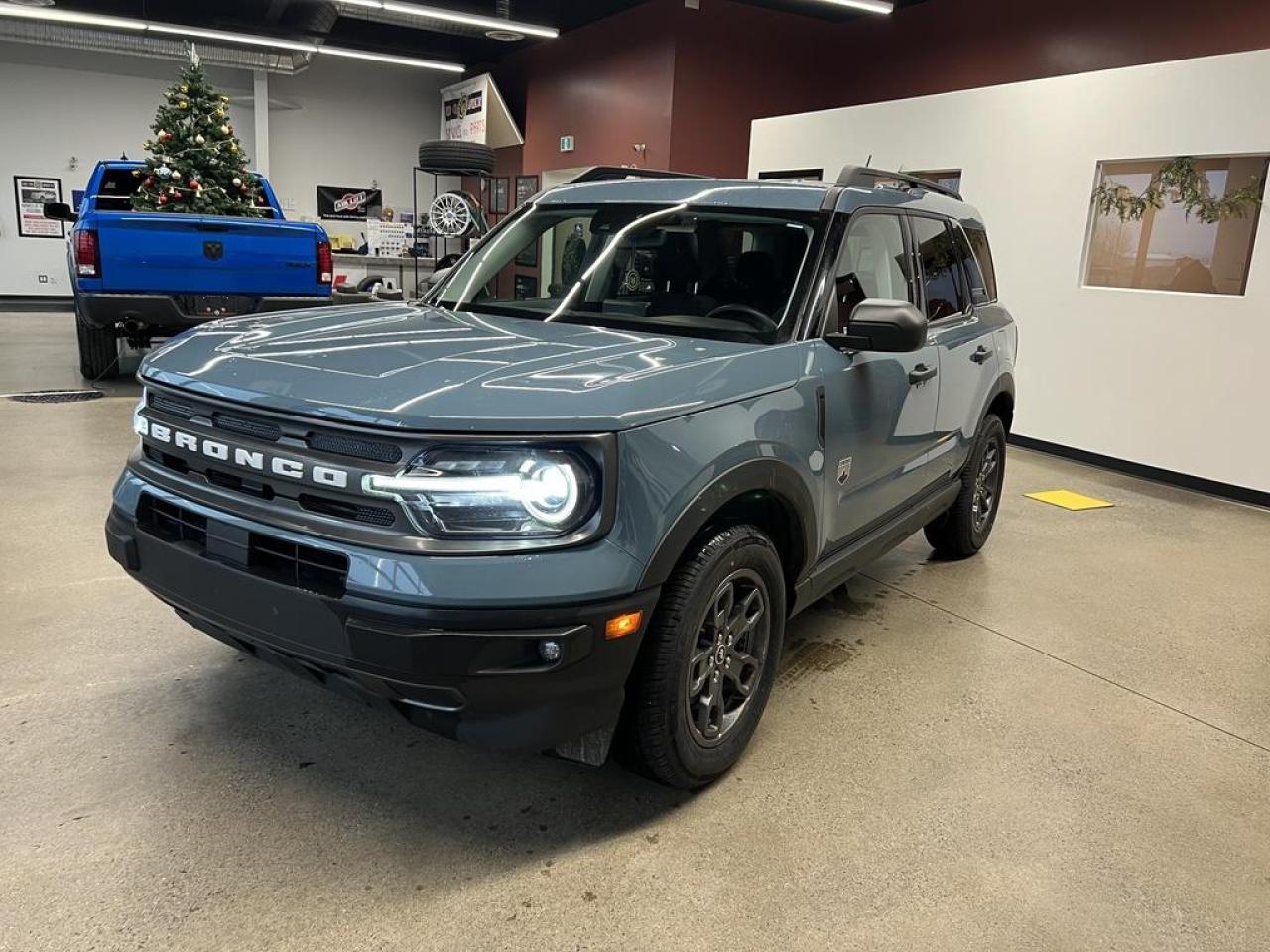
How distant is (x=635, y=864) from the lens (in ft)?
6.87

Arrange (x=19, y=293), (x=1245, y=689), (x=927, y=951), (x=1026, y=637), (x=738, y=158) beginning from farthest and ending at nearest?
(x=19, y=293) < (x=738, y=158) < (x=1026, y=637) < (x=1245, y=689) < (x=927, y=951)

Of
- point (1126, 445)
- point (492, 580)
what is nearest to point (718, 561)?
point (492, 580)

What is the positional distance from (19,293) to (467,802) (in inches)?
680

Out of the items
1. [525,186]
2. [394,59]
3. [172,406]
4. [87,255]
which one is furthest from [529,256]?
[394,59]

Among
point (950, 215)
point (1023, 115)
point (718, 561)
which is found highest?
point (1023, 115)

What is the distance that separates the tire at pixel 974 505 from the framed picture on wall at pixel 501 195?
41.5ft

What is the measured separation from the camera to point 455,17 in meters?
11.6

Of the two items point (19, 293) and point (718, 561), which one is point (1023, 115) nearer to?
point (718, 561)

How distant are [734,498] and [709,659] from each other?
0.41 m

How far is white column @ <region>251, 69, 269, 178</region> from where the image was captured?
53.8 ft

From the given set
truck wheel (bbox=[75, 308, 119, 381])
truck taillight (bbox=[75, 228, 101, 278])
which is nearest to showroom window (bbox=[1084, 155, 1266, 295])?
truck taillight (bbox=[75, 228, 101, 278])

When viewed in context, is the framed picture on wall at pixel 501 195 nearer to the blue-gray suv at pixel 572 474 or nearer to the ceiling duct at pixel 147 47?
the ceiling duct at pixel 147 47

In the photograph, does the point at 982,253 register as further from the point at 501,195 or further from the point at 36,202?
the point at 36,202

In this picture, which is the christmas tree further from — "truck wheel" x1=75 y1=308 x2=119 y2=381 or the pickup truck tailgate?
the pickup truck tailgate
